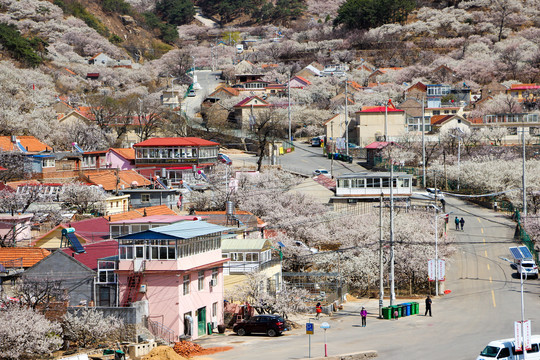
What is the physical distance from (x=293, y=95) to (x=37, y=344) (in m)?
93.0

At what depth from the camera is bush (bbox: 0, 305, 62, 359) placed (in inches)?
1319

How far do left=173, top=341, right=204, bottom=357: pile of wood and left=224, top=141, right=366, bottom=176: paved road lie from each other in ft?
141

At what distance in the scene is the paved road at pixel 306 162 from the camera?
82188 millimetres

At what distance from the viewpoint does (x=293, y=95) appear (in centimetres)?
12444

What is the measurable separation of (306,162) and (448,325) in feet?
156

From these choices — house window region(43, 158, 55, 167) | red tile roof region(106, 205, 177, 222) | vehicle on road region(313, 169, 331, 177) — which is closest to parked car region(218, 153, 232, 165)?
vehicle on road region(313, 169, 331, 177)

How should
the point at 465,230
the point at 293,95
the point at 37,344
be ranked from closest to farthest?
the point at 37,344
the point at 465,230
the point at 293,95

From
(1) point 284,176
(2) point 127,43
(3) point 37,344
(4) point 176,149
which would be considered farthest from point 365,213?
(2) point 127,43

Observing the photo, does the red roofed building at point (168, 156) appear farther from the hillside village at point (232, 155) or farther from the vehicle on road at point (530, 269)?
the vehicle on road at point (530, 269)

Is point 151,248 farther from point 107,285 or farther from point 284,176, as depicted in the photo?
point 284,176

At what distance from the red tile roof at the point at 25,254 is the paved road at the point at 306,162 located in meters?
38.5

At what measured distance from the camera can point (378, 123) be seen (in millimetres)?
98812

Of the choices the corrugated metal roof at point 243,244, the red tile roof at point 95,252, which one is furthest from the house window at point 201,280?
the corrugated metal roof at point 243,244

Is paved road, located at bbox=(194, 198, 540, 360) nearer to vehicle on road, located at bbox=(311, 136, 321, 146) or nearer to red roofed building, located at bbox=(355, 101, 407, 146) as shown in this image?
red roofed building, located at bbox=(355, 101, 407, 146)
